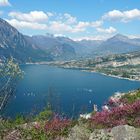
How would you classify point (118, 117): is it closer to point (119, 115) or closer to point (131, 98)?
point (119, 115)

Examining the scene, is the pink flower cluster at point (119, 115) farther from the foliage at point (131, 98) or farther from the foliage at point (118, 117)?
the foliage at point (131, 98)

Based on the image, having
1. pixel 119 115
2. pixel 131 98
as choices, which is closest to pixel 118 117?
pixel 119 115

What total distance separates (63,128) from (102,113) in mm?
2900

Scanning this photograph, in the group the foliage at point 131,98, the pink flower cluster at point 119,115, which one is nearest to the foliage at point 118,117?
the pink flower cluster at point 119,115

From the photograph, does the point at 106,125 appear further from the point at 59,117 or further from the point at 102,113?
the point at 59,117

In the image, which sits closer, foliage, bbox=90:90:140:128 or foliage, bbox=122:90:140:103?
foliage, bbox=90:90:140:128

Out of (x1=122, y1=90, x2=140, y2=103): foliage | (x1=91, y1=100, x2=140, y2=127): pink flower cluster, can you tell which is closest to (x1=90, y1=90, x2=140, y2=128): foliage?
(x1=91, y1=100, x2=140, y2=127): pink flower cluster

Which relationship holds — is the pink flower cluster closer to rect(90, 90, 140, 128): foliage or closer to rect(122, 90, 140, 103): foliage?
rect(90, 90, 140, 128): foliage

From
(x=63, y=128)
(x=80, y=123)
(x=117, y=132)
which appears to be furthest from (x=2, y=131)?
(x=117, y=132)

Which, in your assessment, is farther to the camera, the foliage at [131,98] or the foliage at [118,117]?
the foliage at [131,98]

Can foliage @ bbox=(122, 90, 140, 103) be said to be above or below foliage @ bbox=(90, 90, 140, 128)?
below

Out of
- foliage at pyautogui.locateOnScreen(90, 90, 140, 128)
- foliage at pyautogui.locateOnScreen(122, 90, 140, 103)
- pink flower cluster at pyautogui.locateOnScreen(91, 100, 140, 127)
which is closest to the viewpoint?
foliage at pyautogui.locateOnScreen(90, 90, 140, 128)

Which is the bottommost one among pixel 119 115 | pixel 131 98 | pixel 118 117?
pixel 131 98

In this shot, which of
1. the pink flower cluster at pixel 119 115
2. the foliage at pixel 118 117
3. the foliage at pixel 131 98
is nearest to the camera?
the foliage at pixel 118 117
